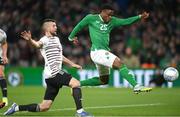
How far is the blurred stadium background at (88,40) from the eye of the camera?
26.4 meters

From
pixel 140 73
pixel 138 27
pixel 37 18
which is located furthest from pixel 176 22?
pixel 37 18

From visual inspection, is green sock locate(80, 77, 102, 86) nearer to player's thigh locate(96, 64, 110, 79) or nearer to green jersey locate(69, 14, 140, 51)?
player's thigh locate(96, 64, 110, 79)

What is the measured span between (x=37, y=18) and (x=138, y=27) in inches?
191

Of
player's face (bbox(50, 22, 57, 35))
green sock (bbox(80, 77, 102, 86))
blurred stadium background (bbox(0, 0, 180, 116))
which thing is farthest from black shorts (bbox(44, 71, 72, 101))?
blurred stadium background (bbox(0, 0, 180, 116))

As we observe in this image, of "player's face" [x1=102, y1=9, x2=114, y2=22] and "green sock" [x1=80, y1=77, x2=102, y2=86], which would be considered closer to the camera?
"player's face" [x1=102, y1=9, x2=114, y2=22]

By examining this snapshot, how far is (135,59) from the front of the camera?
26359mm

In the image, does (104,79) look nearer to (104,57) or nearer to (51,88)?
(104,57)

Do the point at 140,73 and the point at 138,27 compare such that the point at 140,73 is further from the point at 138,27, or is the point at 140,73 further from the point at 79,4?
the point at 79,4

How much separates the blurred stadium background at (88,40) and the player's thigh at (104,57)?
9166 millimetres

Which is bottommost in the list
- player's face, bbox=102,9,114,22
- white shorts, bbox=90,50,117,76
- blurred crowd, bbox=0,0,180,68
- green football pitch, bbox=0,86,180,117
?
green football pitch, bbox=0,86,180,117

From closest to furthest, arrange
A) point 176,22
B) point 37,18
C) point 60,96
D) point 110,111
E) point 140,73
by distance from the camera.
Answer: point 110,111 < point 60,96 < point 140,73 < point 176,22 < point 37,18

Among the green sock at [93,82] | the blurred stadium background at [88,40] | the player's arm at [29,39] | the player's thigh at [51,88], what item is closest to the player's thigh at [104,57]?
the green sock at [93,82]

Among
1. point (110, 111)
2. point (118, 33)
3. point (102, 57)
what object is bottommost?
point (110, 111)

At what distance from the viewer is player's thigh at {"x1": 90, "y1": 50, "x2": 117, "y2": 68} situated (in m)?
15.3
